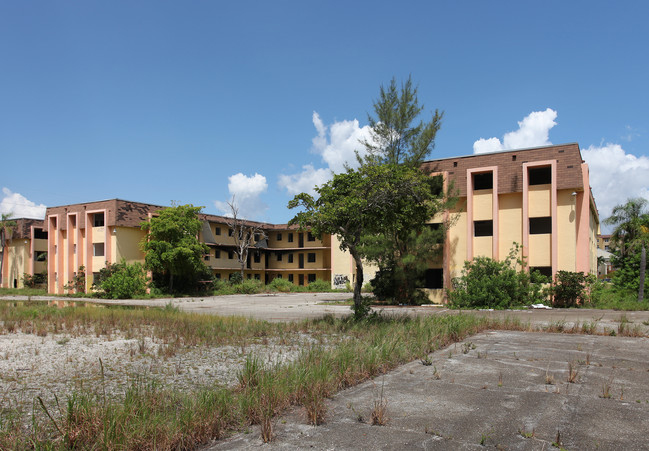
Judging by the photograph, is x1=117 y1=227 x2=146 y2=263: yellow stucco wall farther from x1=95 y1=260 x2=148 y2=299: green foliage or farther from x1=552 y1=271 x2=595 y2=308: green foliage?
x1=552 y1=271 x2=595 y2=308: green foliage

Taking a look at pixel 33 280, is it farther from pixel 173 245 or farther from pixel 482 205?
pixel 482 205

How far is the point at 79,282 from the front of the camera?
45.2 meters

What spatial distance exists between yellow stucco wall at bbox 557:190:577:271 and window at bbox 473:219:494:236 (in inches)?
151

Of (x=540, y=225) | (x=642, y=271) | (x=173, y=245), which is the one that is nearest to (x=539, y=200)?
(x=540, y=225)

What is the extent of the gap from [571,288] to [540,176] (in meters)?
7.24

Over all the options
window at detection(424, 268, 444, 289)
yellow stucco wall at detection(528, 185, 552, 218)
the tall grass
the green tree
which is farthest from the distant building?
the tall grass

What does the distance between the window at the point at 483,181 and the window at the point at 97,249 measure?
3526 cm

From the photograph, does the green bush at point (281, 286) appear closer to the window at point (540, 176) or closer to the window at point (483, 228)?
the window at point (483, 228)

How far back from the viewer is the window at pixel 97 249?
45375mm

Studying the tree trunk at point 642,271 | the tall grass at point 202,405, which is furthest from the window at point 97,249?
the tree trunk at point 642,271

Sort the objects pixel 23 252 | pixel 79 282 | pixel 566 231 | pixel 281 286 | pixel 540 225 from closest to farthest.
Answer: pixel 566 231 → pixel 540 225 → pixel 79 282 → pixel 281 286 → pixel 23 252

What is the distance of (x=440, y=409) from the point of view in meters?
6.09

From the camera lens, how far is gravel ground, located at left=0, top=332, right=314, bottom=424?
7035mm

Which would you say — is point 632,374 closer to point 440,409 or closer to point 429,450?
point 440,409
